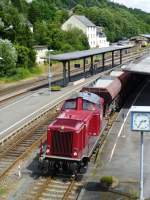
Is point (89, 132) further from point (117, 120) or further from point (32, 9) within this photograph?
point (32, 9)

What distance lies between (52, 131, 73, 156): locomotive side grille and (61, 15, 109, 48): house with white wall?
323ft

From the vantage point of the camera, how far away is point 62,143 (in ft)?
69.4

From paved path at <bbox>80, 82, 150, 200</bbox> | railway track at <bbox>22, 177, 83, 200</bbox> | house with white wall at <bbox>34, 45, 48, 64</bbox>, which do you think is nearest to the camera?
railway track at <bbox>22, 177, 83, 200</bbox>

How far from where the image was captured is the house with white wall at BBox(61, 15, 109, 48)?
12077 centimetres

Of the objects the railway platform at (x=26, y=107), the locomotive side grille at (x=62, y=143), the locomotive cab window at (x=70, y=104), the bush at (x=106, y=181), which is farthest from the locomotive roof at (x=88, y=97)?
the railway platform at (x=26, y=107)

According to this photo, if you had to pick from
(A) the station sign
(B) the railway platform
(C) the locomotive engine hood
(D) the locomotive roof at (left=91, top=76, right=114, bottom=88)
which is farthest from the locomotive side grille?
(D) the locomotive roof at (left=91, top=76, right=114, bottom=88)

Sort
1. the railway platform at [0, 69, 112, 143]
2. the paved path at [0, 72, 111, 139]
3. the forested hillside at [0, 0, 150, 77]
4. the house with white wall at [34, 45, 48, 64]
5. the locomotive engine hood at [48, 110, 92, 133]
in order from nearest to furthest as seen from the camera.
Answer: the locomotive engine hood at [48, 110, 92, 133]
the railway platform at [0, 69, 112, 143]
the paved path at [0, 72, 111, 139]
the forested hillside at [0, 0, 150, 77]
the house with white wall at [34, 45, 48, 64]

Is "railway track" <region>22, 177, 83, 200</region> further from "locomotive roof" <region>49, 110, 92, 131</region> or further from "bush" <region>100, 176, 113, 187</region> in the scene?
"locomotive roof" <region>49, 110, 92, 131</region>

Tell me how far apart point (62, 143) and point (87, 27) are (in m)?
106

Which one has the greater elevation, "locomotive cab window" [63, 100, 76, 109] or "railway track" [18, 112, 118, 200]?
"locomotive cab window" [63, 100, 76, 109]

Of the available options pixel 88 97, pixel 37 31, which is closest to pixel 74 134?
pixel 88 97

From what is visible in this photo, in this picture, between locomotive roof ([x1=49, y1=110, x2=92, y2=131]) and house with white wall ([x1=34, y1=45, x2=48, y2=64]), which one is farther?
house with white wall ([x1=34, y1=45, x2=48, y2=64])

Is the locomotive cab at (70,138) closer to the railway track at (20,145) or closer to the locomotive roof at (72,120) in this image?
the locomotive roof at (72,120)

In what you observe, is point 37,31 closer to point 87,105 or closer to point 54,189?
point 87,105
